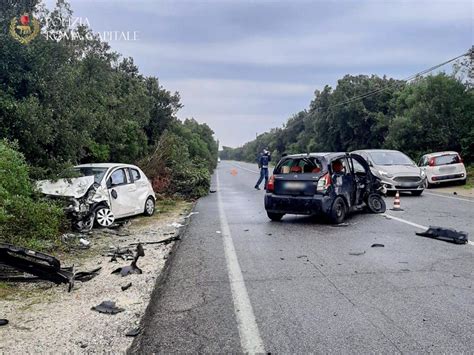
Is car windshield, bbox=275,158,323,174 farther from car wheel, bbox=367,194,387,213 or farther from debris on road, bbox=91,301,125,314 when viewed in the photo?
debris on road, bbox=91,301,125,314

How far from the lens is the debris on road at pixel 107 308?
4580 mm

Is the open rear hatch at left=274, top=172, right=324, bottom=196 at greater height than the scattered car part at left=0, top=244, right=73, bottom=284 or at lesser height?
greater

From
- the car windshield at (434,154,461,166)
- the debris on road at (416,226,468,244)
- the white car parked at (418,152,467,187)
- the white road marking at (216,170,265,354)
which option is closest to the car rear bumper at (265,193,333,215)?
the debris on road at (416,226,468,244)

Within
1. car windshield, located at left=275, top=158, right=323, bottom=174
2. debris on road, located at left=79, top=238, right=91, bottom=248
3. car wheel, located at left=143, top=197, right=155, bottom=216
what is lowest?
debris on road, located at left=79, top=238, right=91, bottom=248

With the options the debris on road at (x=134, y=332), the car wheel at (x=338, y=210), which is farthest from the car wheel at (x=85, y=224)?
the debris on road at (x=134, y=332)

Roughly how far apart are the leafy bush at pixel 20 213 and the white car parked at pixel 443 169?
16359 millimetres

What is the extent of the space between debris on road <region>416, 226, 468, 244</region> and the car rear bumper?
6.63ft

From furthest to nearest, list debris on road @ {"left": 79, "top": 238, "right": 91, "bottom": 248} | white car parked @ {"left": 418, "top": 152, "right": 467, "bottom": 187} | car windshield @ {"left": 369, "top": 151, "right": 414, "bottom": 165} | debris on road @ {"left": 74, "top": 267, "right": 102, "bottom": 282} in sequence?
white car parked @ {"left": 418, "top": 152, "right": 467, "bottom": 187}, car windshield @ {"left": 369, "top": 151, "right": 414, "bottom": 165}, debris on road @ {"left": 79, "top": 238, "right": 91, "bottom": 248}, debris on road @ {"left": 74, "top": 267, "right": 102, "bottom": 282}

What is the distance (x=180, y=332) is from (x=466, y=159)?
26.8 metres

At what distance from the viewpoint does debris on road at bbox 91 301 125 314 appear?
4580 millimetres

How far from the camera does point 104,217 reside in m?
9.84

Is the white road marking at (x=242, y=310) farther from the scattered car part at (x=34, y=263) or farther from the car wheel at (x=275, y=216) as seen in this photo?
the car wheel at (x=275, y=216)

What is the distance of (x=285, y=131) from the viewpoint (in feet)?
291

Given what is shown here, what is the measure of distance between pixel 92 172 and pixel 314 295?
24.6 ft
